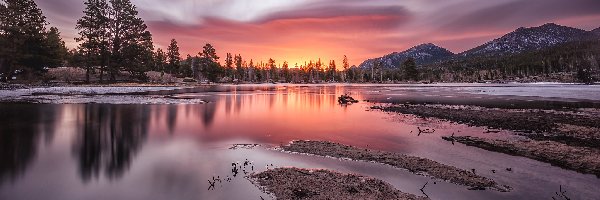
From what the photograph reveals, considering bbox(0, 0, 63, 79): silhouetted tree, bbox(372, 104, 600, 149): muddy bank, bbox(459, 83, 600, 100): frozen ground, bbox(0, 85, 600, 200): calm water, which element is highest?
bbox(0, 0, 63, 79): silhouetted tree

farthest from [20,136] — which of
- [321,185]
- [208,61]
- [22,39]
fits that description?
[208,61]

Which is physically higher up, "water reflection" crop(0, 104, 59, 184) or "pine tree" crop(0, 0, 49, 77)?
"pine tree" crop(0, 0, 49, 77)

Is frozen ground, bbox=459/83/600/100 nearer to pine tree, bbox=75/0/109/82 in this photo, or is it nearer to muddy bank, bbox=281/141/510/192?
muddy bank, bbox=281/141/510/192

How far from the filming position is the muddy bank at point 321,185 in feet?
33.2

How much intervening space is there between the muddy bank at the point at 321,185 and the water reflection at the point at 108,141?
587cm

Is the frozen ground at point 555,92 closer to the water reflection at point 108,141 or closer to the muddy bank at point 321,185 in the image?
the muddy bank at point 321,185

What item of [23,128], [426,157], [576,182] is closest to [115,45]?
[23,128]

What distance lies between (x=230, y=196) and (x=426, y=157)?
976cm

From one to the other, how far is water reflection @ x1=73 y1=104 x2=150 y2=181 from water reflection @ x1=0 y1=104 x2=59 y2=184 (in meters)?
1.83

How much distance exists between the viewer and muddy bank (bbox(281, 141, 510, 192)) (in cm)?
1180

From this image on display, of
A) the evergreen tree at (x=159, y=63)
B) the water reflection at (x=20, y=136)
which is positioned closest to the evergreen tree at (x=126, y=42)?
the water reflection at (x=20, y=136)

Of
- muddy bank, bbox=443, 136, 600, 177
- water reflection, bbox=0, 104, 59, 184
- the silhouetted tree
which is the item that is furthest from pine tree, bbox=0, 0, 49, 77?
muddy bank, bbox=443, 136, 600, 177

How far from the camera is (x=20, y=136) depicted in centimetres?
1959

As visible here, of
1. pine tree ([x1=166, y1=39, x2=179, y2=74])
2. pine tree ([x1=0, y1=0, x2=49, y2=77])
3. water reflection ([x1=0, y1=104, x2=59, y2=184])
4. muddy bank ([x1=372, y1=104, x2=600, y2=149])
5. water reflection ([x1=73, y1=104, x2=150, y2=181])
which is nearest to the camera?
water reflection ([x1=0, y1=104, x2=59, y2=184])
